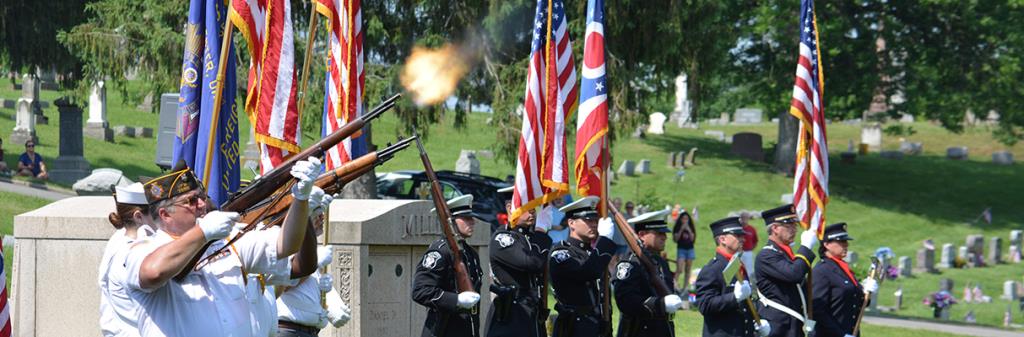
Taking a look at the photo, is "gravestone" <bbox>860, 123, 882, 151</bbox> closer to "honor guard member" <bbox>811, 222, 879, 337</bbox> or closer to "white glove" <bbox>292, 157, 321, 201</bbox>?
"honor guard member" <bbox>811, 222, 879, 337</bbox>

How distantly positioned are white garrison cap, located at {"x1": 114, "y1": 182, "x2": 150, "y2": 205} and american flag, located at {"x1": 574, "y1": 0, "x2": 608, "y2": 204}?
569cm

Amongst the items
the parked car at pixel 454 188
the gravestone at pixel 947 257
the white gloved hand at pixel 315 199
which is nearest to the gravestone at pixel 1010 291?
the gravestone at pixel 947 257

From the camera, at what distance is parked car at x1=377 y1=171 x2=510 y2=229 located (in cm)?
2233

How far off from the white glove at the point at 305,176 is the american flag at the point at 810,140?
778 centimetres

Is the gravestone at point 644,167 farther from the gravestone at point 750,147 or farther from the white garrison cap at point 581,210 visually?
the white garrison cap at point 581,210

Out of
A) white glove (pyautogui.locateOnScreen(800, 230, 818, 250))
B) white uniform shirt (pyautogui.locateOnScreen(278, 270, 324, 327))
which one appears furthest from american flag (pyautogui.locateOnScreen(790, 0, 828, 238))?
white uniform shirt (pyautogui.locateOnScreen(278, 270, 324, 327))

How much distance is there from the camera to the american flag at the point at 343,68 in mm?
10766

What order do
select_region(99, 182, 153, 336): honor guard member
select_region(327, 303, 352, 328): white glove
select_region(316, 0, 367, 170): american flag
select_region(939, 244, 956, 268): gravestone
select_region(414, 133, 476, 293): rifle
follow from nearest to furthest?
1. select_region(99, 182, 153, 336): honor guard member
2. select_region(327, 303, 352, 328): white glove
3. select_region(414, 133, 476, 293): rifle
4. select_region(316, 0, 367, 170): american flag
5. select_region(939, 244, 956, 268): gravestone

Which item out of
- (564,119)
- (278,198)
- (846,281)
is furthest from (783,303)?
(278,198)

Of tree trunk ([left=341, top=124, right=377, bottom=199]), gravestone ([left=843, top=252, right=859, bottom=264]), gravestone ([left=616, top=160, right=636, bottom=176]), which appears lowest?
gravestone ([left=843, top=252, right=859, bottom=264])

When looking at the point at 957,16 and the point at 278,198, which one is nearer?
the point at 278,198

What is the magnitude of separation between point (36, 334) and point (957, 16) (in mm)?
34159

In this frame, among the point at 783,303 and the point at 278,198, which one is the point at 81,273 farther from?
the point at 783,303

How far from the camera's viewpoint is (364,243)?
34.7 ft
